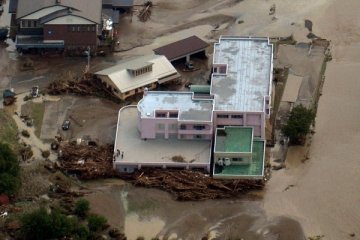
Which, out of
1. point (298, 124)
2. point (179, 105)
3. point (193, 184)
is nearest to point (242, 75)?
point (179, 105)

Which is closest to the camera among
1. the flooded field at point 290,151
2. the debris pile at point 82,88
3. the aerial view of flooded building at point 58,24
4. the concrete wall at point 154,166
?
→ the flooded field at point 290,151

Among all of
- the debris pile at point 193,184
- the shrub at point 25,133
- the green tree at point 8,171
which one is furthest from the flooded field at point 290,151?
the shrub at point 25,133

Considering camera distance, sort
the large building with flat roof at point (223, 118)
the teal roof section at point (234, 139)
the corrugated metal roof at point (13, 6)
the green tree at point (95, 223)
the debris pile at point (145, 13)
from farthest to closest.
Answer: the debris pile at point (145, 13)
the corrugated metal roof at point (13, 6)
the teal roof section at point (234, 139)
the large building with flat roof at point (223, 118)
the green tree at point (95, 223)

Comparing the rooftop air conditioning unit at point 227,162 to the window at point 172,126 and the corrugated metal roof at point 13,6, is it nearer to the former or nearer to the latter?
the window at point 172,126

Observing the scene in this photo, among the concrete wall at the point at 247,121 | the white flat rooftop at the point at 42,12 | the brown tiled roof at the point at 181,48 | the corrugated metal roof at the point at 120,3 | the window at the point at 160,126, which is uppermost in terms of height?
the corrugated metal roof at the point at 120,3

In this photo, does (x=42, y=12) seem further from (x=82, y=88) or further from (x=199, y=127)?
(x=199, y=127)

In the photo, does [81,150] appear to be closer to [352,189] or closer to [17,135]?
[17,135]

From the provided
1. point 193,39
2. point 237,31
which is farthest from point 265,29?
point 193,39
